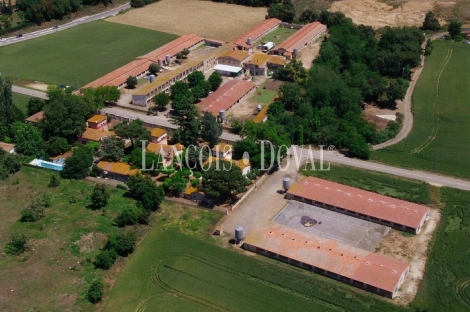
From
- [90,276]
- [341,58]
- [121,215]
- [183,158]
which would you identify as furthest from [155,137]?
[341,58]

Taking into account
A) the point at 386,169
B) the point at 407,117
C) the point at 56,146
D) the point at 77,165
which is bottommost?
the point at 407,117

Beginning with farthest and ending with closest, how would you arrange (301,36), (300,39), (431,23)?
1. (431,23)
2. (301,36)
3. (300,39)

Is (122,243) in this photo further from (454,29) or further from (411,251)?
(454,29)

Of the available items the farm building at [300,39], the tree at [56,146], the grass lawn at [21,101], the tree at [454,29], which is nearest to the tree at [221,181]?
the tree at [56,146]

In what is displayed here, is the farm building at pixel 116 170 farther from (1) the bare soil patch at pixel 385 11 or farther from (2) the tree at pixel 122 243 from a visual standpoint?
(1) the bare soil patch at pixel 385 11

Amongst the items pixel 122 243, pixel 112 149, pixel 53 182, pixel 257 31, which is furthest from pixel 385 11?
pixel 122 243

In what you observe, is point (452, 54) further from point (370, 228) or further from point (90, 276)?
point (90, 276)
